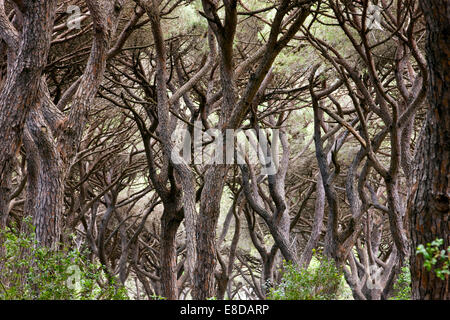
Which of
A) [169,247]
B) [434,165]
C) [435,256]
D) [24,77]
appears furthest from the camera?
[169,247]

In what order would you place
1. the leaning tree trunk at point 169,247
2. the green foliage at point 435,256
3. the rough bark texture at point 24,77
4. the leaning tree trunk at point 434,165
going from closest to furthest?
the green foliage at point 435,256, the leaning tree trunk at point 434,165, the rough bark texture at point 24,77, the leaning tree trunk at point 169,247

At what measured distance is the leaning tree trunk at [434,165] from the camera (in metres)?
3.20

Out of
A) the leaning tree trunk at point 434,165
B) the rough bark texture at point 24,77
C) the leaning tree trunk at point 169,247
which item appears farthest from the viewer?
the leaning tree trunk at point 169,247

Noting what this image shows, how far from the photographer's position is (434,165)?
341 centimetres

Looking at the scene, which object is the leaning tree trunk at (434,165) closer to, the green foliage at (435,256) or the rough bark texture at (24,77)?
the green foliage at (435,256)

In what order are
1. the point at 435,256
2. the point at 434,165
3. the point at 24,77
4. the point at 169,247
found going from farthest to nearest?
the point at 169,247 → the point at 24,77 → the point at 434,165 → the point at 435,256

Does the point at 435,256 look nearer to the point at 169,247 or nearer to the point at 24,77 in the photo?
the point at 24,77

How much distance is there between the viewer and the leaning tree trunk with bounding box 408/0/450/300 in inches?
126

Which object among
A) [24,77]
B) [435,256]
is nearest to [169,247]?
[24,77]

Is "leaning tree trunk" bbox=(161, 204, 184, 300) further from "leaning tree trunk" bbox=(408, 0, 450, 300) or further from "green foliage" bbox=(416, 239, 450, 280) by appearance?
"green foliage" bbox=(416, 239, 450, 280)

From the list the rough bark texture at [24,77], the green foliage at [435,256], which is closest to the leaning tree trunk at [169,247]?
the rough bark texture at [24,77]
